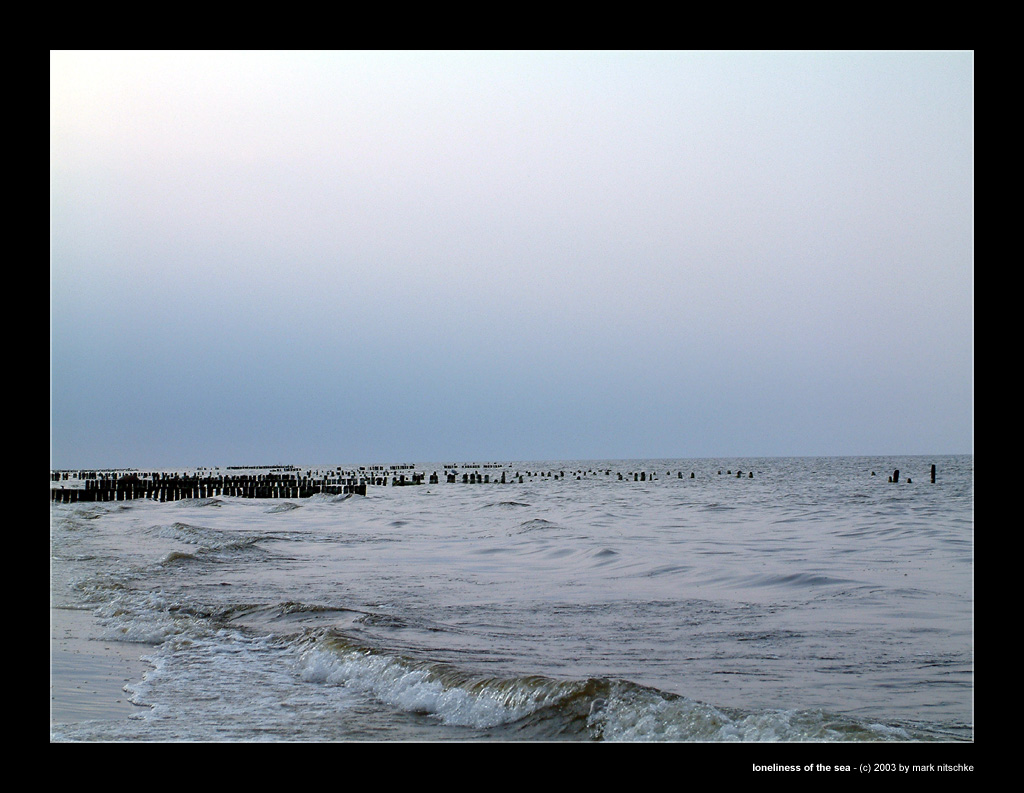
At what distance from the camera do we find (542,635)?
9.82 meters

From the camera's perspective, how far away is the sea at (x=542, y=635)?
21.5 feet

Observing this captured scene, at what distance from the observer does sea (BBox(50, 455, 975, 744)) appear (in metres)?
6.55

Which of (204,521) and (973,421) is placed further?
(204,521)

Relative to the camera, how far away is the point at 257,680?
8023mm

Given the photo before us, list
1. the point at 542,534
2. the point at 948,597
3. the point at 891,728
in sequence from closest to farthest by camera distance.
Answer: the point at 891,728
the point at 948,597
the point at 542,534

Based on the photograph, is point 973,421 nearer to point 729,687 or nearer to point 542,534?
point 729,687
